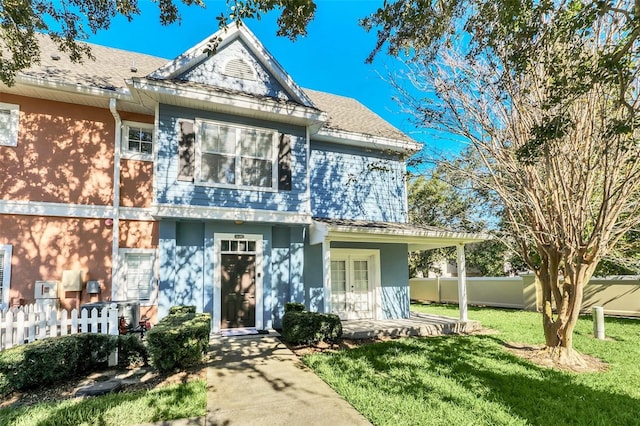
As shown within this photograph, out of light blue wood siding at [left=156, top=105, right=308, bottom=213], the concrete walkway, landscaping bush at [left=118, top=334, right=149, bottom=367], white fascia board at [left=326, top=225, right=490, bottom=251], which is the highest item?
light blue wood siding at [left=156, top=105, right=308, bottom=213]

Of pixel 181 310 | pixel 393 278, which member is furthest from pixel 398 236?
pixel 181 310

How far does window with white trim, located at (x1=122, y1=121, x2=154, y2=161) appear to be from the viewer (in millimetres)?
9469

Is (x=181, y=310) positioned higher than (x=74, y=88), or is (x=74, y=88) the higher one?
(x=74, y=88)

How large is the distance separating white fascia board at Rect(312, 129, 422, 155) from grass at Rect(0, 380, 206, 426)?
8148mm

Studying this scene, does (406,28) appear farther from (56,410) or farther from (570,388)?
(56,410)

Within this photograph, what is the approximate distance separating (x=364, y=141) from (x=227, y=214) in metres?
5.25

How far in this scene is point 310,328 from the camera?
8.03 m

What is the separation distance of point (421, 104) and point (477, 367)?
5.68 meters

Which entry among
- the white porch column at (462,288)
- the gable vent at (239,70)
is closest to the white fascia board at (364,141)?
the gable vent at (239,70)

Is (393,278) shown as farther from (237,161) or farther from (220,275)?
(237,161)

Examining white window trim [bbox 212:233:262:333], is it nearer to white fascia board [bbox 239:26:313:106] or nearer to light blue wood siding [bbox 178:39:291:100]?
light blue wood siding [bbox 178:39:291:100]

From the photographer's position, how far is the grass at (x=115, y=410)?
14.0 feet

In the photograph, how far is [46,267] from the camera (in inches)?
333

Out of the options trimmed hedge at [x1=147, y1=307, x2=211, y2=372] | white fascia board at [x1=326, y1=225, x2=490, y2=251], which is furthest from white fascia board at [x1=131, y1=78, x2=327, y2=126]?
trimmed hedge at [x1=147, y1=307, x2=211, y2=372]
